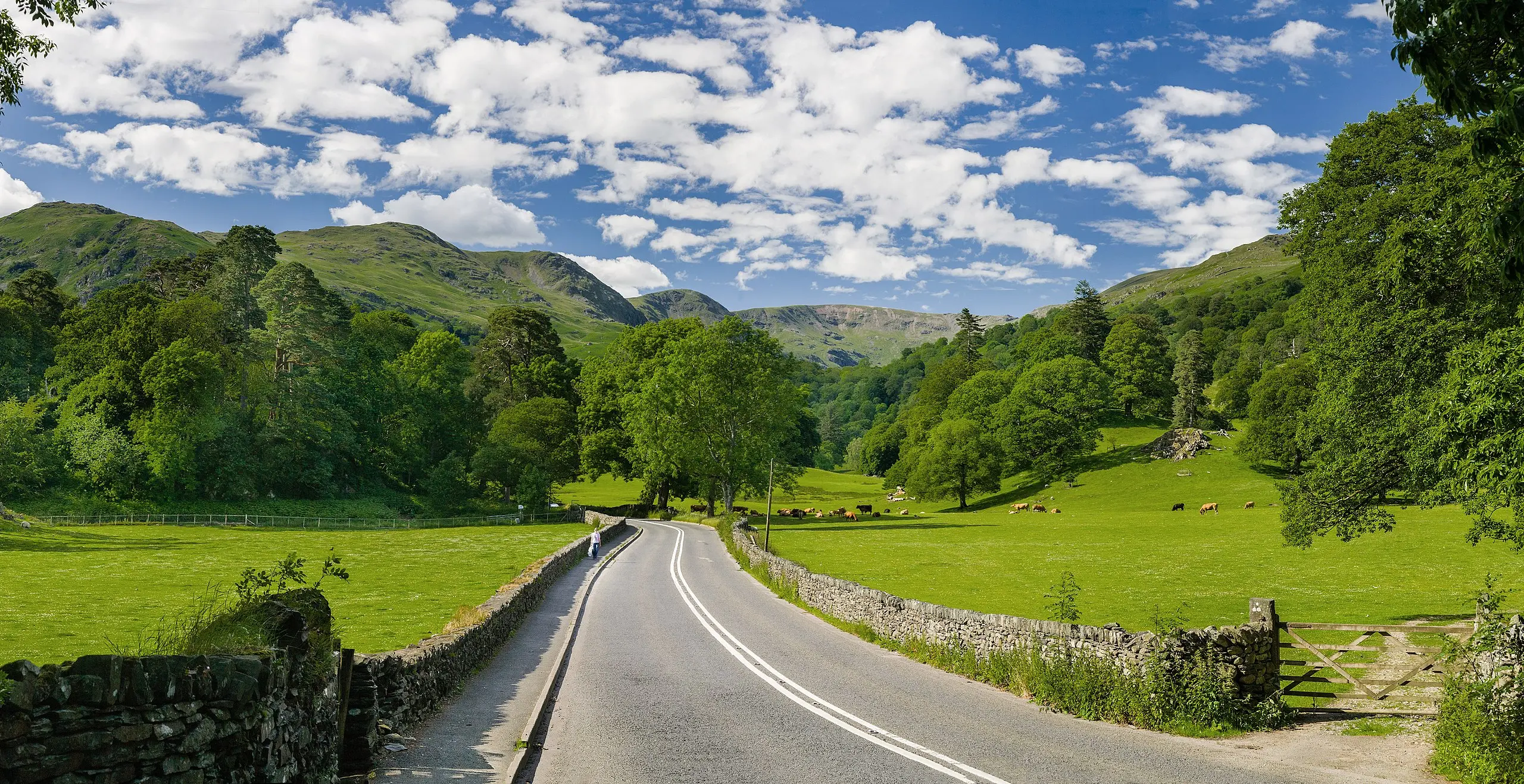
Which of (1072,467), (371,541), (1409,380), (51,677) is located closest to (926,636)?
(1409,380)

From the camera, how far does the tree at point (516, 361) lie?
9462cm

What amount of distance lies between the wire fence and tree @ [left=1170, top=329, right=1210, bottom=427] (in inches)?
3089

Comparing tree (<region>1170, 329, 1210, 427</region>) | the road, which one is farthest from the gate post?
tree (<region>1170, 329, 1210, 427</region>)

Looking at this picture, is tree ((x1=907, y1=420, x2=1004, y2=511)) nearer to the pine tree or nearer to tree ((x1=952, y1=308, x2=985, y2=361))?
the pine tree

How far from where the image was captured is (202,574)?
3512 centimetres

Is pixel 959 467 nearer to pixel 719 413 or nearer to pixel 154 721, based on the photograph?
pixel 719 413

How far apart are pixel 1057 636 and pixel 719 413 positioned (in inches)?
2236

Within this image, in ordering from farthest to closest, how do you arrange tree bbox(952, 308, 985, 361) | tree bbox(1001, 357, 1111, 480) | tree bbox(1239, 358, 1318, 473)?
tree bbox(952, 308, 985, 361) → tree bbox(1001, 357, 1111, 480) → tree bbox(1239, 358, 1318, 473)

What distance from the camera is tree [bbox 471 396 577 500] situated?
76688 mm

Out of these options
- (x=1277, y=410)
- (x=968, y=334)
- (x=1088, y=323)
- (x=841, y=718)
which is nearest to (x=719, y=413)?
(x=1277, y=410)

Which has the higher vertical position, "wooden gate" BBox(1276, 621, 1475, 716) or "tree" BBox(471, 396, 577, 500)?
"tree" BBox(471, 396, 577, 500)

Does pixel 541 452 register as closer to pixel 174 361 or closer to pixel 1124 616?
pixel 174 361

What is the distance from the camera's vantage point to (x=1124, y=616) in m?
27.9

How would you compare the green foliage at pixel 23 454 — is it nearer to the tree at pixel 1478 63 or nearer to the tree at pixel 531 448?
the tree at pixel 531 448
